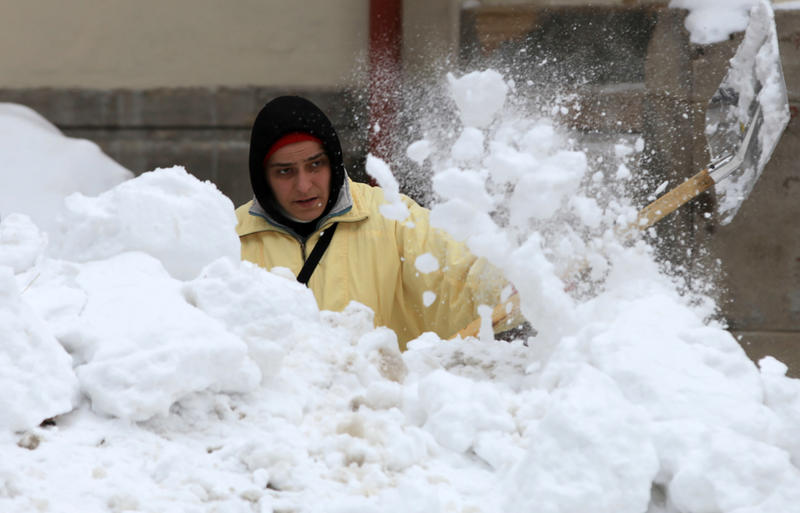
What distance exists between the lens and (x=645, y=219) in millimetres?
2256

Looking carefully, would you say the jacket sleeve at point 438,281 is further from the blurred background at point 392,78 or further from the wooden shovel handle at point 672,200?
the blurred background at point 392,78

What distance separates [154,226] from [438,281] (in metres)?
1.22

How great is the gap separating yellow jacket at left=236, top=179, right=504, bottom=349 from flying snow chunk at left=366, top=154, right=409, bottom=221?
1.82 feet

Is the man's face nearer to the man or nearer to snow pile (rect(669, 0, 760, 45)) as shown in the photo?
the man

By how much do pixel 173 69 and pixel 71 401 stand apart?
12.8 ft

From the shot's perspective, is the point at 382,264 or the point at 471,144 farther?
the point at 382,264

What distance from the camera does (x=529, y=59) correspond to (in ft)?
15.7

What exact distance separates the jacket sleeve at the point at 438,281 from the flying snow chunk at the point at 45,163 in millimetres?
2638

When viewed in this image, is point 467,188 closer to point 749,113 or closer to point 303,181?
point 303,181

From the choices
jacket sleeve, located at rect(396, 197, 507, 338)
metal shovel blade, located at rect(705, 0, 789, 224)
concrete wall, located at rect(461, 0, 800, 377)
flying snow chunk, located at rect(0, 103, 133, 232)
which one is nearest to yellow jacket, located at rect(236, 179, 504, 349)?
jacket sleeve, located at rect(396, 197, 507, 338)

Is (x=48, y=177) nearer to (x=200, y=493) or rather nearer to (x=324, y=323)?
(x=324, y=323)

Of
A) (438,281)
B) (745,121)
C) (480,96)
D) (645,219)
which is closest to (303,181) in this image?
(438,281)

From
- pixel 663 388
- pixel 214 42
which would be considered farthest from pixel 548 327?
pixel 214 42

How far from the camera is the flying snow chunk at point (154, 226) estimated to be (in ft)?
5.70
